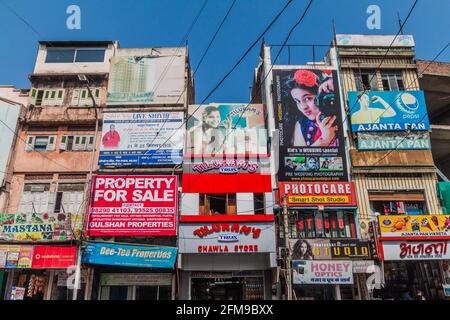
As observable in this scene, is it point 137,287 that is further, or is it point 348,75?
point 348,75

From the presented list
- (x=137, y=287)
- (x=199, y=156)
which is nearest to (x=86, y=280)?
(x=137, y=287)

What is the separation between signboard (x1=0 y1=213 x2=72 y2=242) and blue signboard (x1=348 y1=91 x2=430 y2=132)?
1741 cm

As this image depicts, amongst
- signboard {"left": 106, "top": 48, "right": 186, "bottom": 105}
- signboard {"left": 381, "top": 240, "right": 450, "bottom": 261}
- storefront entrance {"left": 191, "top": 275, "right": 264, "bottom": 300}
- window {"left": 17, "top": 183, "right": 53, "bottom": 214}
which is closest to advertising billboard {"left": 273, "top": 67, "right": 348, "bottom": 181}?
signboard {"left": 381, "top": 240, "right": 450, "bottom": 261}

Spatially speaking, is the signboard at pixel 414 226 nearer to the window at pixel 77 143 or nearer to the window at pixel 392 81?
the window at pixel 392 81

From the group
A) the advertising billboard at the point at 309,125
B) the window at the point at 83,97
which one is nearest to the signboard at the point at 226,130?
the advertising billboard at the point at 309,125

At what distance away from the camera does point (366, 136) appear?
68.2ft

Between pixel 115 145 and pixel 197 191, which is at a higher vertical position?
pixel 115 145

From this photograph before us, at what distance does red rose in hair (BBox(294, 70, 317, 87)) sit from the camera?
2203cm

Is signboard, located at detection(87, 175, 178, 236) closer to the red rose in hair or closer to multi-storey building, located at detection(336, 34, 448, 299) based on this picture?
the red rose in hair

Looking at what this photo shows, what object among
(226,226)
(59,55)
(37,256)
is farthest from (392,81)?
(37,256)

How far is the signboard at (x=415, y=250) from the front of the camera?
1753cm
